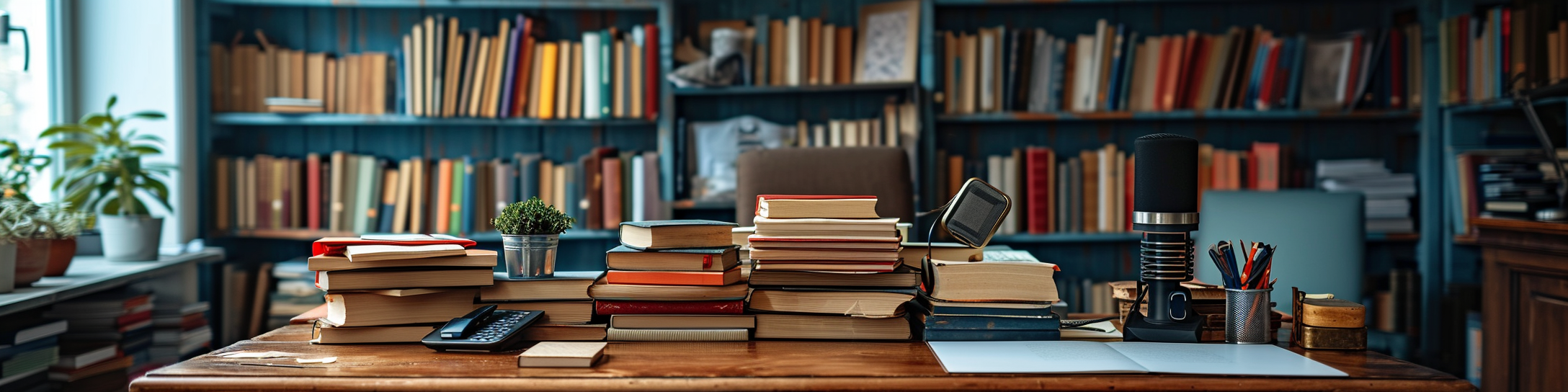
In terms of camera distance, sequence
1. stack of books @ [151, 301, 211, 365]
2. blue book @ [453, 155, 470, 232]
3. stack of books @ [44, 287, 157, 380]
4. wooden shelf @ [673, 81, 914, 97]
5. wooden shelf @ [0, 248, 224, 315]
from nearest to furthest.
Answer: wooden shelf @ [0, 248, 224, 315]
stack of books @ [44, 287, 157, 380]
stack of books @ [151, 301, 211, 365]
wooden shelf @ [673, 81, 914, 97]
blue book @ [453, 155, 470, 232]

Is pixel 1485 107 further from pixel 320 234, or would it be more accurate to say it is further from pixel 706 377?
pixel 320 234

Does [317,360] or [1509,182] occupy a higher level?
[1509,182]

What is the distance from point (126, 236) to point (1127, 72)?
2903 mm

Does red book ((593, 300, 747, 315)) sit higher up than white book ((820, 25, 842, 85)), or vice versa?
white book ((820, 25, 842, 85))

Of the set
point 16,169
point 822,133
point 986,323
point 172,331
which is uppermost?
point 822,133

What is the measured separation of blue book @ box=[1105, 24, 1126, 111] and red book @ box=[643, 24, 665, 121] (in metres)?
1.45

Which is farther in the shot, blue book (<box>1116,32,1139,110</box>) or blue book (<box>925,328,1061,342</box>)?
blue book (<box>1116,32,1139,110</box>)

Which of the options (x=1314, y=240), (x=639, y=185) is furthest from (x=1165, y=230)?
(x=639, y=185)

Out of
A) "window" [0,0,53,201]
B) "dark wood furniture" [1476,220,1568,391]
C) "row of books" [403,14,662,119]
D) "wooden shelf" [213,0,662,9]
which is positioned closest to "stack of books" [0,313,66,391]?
"window" [0,0,53,201]

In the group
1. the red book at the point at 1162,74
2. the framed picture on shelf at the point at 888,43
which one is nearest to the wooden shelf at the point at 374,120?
the framed picture on shelf at the point at 888,43

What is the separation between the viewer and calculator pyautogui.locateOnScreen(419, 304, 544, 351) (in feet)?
3.46

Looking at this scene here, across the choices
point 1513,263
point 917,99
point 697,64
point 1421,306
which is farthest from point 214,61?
point 1421,306

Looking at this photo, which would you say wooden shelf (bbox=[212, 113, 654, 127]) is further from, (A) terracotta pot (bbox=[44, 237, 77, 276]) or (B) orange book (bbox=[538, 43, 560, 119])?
(A) terracotta pot (bbox=[44, 237, 77, 276])

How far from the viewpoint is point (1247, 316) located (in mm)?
1129
